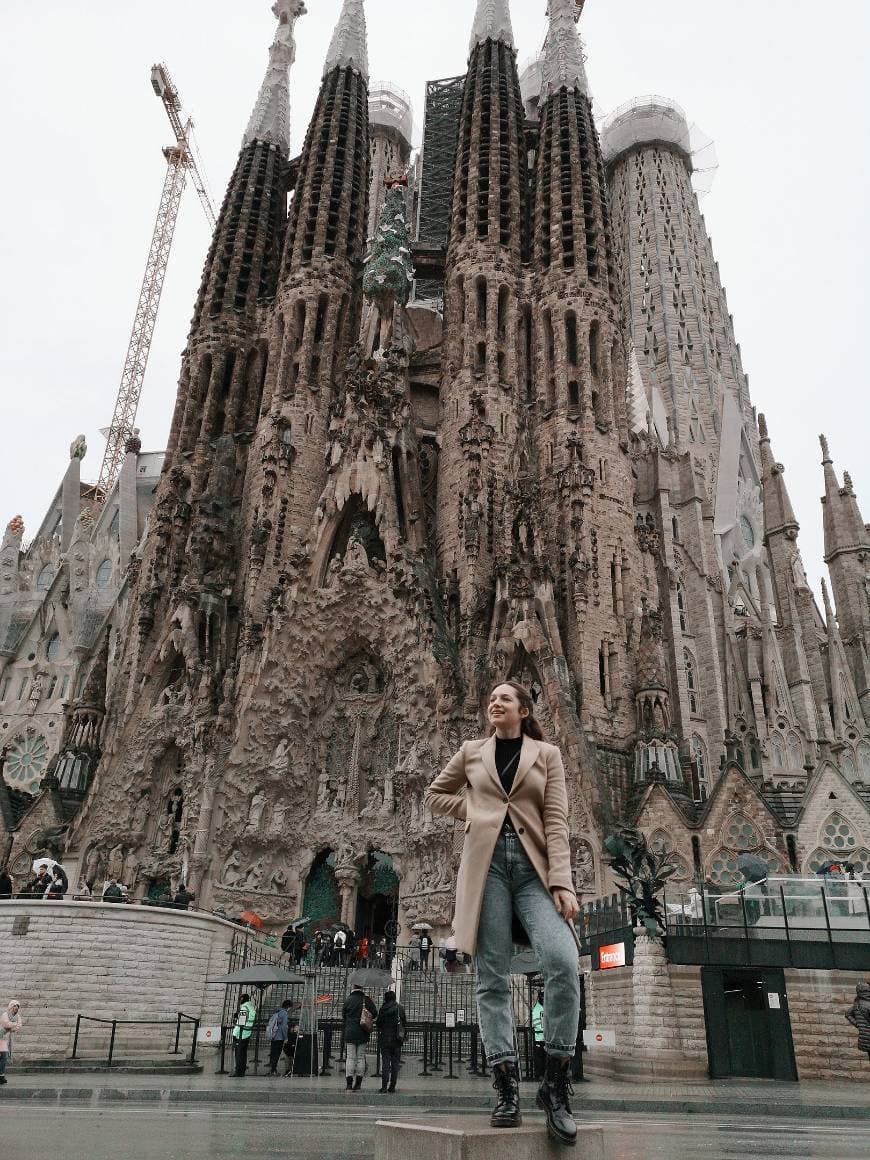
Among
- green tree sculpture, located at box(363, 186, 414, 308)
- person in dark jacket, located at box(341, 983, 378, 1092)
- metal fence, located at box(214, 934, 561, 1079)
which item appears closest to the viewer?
person in dark jacket, located at box(341, 983, 378, 1092)

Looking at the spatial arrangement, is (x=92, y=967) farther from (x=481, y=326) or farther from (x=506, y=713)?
(x=481, y=326)

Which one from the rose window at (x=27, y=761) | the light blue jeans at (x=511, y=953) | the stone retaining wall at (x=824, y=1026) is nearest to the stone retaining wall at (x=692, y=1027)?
the stone retaining wall at (x=824, y=1026)

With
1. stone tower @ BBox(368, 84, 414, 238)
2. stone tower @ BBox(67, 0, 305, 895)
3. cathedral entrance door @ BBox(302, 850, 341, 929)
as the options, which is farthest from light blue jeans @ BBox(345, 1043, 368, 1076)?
stone tower @ BBox(368, 84, 414, 238)

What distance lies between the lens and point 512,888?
3746mm

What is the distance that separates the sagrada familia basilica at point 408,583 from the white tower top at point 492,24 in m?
0.23

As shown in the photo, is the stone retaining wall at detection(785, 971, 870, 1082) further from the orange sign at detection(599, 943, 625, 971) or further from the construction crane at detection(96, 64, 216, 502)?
the construction crane at detection(96, 64, 216, 502)

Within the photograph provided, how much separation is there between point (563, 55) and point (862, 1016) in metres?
44.0

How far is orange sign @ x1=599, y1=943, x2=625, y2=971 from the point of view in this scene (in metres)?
13.6

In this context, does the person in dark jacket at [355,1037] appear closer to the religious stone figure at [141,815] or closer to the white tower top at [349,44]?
the religious stone figure at [141,815]

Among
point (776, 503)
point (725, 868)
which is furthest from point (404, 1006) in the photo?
point (776, 503)

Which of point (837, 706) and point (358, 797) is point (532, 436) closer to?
point (358, 797)

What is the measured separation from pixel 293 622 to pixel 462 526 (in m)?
6.78

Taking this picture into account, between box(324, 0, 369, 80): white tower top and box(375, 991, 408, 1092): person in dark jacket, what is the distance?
4661 centimetres

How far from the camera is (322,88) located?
45.4 m
